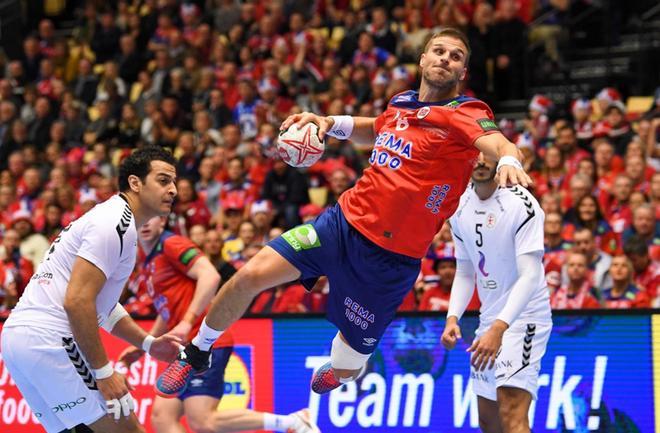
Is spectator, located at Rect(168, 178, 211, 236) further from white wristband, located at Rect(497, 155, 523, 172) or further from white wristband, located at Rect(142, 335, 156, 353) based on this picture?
white wristband, located at Rect(497, 155, 523, 172)

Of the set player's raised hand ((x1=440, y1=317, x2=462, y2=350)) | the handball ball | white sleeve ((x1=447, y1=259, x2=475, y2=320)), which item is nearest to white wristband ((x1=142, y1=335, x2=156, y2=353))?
the handball ball

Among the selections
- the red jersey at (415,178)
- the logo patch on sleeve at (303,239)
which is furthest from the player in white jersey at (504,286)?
the logo patch on sleeve at (303,239)

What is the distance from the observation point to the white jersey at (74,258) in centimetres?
666

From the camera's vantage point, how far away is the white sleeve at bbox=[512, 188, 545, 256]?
292 inches

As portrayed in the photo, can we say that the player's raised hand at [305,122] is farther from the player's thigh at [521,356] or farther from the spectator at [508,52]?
the spectator at [508,52]

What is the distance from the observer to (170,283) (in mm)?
8758

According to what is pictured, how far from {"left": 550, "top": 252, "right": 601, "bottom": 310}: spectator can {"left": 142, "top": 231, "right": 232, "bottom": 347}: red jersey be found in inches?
139

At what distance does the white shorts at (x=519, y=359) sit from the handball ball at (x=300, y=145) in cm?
183

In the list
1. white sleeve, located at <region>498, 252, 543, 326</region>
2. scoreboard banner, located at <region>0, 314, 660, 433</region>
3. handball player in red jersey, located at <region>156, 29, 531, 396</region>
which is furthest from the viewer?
scoreboard banner, located at <region>0, 314, 660, 433</region>

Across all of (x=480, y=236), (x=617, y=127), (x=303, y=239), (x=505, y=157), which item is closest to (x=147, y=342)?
(x=303, y=239)

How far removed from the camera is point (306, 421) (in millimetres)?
8305

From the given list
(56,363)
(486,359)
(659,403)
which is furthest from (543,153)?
(56,363)

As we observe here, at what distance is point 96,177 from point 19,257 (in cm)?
246

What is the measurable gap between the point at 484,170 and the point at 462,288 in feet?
2.77
